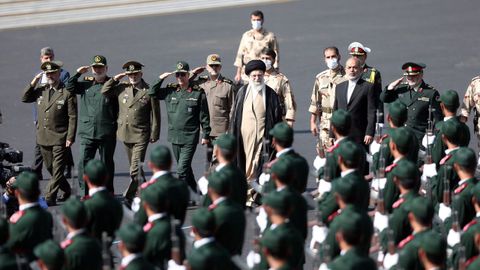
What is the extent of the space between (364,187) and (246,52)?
347 inches

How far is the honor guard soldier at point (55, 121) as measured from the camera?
59.6 ft

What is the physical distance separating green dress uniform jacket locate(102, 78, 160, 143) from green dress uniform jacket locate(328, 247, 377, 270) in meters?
7.44

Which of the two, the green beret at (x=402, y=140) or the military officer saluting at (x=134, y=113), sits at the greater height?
the green beret at (x=402, y=140)

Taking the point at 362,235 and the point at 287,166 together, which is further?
the point at 287,166

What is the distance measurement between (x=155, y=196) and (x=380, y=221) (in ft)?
7.60

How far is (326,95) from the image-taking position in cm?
1866

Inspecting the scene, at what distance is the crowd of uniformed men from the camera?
11.6 m

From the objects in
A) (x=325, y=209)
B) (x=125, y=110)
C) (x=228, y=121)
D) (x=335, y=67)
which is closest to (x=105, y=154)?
(x=125, y=110)

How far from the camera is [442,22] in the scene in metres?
28.0

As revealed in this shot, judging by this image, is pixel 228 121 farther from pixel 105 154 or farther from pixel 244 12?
pixel 244 12

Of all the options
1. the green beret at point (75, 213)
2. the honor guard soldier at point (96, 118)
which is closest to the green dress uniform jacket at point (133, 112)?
the honor guard soldier at point (96, 118)

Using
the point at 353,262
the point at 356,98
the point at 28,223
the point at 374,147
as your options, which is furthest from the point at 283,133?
the point at 356,98

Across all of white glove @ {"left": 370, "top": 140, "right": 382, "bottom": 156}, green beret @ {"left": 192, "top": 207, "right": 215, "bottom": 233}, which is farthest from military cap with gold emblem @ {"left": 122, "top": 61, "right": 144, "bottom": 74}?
green beret @ {"left": 192, "top": 207, "right": 215, "bottom": 233}

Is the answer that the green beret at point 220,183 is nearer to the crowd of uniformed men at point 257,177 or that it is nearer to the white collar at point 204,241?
the crowd of uniformed men at point 257,177
